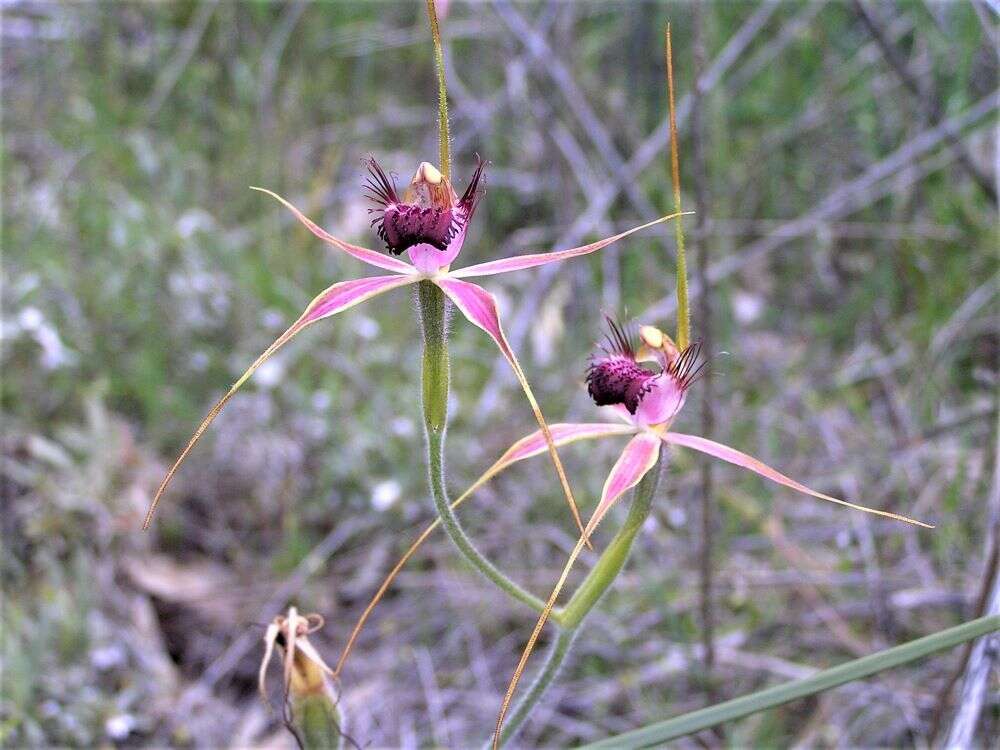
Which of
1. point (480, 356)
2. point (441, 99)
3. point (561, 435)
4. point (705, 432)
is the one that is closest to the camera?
point (441, 99)

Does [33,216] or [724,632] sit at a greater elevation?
[33,216]

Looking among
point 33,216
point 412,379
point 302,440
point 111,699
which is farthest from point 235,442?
point 33,216

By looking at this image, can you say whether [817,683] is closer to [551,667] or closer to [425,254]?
[551,667]

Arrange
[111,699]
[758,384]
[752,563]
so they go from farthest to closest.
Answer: [758,384] < [752,563] < [111,699]

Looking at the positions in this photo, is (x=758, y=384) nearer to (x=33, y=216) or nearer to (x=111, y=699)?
(x=111, y=699)

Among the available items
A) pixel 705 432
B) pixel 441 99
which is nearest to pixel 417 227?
pixel 441 99

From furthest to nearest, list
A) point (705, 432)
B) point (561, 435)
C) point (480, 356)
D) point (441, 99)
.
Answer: point (480, 356)
point (705, 432)
point (561, 435)
point (441, 99)

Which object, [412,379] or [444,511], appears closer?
[444,511]
